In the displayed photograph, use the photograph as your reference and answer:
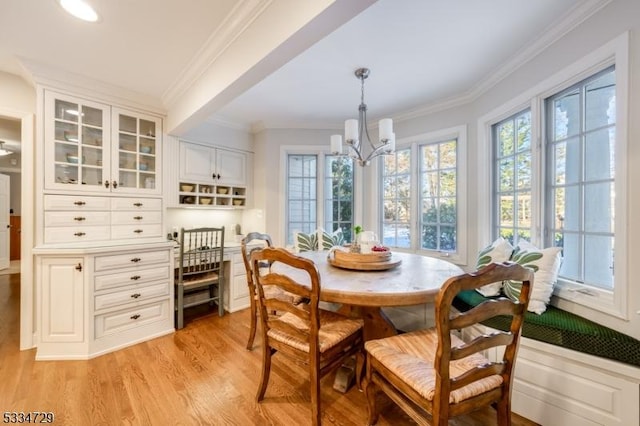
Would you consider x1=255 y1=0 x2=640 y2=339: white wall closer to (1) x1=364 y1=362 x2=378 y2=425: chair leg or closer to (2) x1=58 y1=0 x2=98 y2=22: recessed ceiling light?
(1) x1=364 y1=362 x2=378 y2=425: chair leg

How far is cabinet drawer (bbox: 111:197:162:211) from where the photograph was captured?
2.68 metres

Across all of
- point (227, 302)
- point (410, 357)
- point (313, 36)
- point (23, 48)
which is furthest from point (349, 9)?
point (227, 302)

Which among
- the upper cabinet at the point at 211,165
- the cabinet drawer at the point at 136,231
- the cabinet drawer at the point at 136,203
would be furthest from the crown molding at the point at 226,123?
the cabinet drawer at the point at 136,231

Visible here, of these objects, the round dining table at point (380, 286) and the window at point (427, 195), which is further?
the window at point (427, 195)

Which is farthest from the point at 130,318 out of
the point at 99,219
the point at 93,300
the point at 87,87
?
the point at 87,87

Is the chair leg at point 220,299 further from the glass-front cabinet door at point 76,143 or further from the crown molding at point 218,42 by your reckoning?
the crown molding at point 218,42

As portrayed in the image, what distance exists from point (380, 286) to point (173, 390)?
1550 mm

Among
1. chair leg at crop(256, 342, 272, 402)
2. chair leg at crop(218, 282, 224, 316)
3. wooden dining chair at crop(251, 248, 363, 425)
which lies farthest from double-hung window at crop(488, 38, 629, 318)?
chair leg at crop(218, 282, 224, 316)

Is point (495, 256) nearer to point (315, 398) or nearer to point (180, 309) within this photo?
point (315, 398)

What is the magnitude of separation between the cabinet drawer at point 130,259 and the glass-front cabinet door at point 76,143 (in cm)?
72

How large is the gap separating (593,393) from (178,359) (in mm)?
2675

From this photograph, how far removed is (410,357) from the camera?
133cm

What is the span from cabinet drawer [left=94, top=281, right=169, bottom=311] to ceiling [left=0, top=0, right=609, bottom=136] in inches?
76.0

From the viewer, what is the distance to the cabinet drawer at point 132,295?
2299mm
